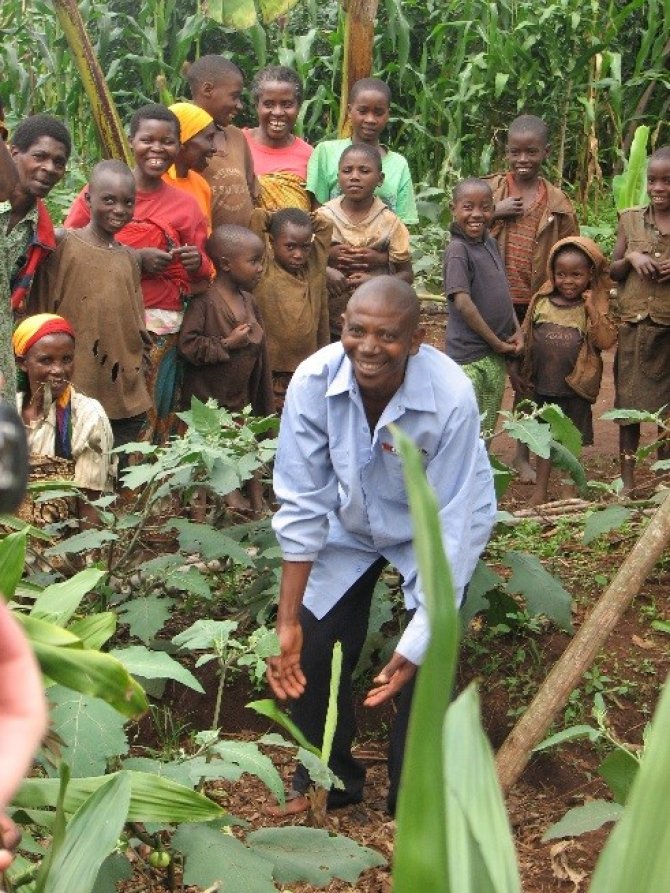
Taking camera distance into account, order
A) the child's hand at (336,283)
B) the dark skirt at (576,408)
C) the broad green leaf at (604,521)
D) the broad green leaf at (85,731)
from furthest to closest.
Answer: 1. the dark skirt at (576,408)
2. the child's hand at (336,283)
3. the broad green leaf at (604,521)
4. the broad green leaf at (85,731)

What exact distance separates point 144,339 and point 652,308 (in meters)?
2.23

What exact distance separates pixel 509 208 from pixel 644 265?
0.81 meters

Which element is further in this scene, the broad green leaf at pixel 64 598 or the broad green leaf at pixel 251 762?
the broad green leaf at pixel 251 762

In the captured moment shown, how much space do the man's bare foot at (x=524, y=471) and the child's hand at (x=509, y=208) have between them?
44.9 inches

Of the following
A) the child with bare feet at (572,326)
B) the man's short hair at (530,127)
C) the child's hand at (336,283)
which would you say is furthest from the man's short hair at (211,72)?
the child with bare feet at (572,326)

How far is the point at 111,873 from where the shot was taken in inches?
99.4

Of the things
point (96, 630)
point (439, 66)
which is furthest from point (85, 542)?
point (439, 66)

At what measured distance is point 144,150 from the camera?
17.0ft

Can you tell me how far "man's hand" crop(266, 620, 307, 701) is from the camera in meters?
3.35

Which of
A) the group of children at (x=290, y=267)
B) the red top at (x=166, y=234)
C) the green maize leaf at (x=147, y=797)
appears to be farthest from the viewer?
the red top at (x=166, y=234)

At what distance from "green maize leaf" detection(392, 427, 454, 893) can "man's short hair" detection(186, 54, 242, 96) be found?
521 centimetres

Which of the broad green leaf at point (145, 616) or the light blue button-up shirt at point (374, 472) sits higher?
the light blue button-up shirt at point (374, 472)

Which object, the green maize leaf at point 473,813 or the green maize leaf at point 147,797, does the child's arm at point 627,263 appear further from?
the green maize leaf at point 473,813

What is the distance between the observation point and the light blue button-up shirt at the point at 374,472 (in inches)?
129
